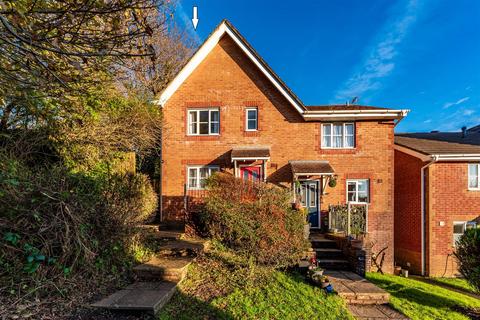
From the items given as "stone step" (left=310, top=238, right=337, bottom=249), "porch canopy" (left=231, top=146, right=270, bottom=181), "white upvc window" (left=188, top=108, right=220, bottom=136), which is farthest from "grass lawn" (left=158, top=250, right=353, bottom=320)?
"white upvc window" (left=188, top=108, right=220, bottom=136)

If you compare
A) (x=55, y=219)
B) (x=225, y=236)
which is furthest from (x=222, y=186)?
(x=55, y=219)

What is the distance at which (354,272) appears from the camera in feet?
24.3

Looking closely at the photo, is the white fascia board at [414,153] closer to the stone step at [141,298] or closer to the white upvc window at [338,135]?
the white upvc window at [338,135]

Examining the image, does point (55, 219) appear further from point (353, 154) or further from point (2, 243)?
point (353, 154)

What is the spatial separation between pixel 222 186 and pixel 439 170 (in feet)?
37.3

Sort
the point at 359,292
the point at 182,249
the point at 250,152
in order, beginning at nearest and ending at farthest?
the point at 359,292 → the point at 182,249 → the point at 250,152

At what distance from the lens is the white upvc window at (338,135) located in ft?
38.6

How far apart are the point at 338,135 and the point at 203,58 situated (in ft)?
25.4

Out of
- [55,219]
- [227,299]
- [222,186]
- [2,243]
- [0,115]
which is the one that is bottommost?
[227,299]

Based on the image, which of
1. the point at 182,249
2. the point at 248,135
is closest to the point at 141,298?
the point at 182,249

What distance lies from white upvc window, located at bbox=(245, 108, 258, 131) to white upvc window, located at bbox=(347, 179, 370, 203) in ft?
17.6

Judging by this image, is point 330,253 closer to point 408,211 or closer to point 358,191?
point 358,191

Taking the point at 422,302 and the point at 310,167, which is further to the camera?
the point at 310,167

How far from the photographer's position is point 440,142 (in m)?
13.7
